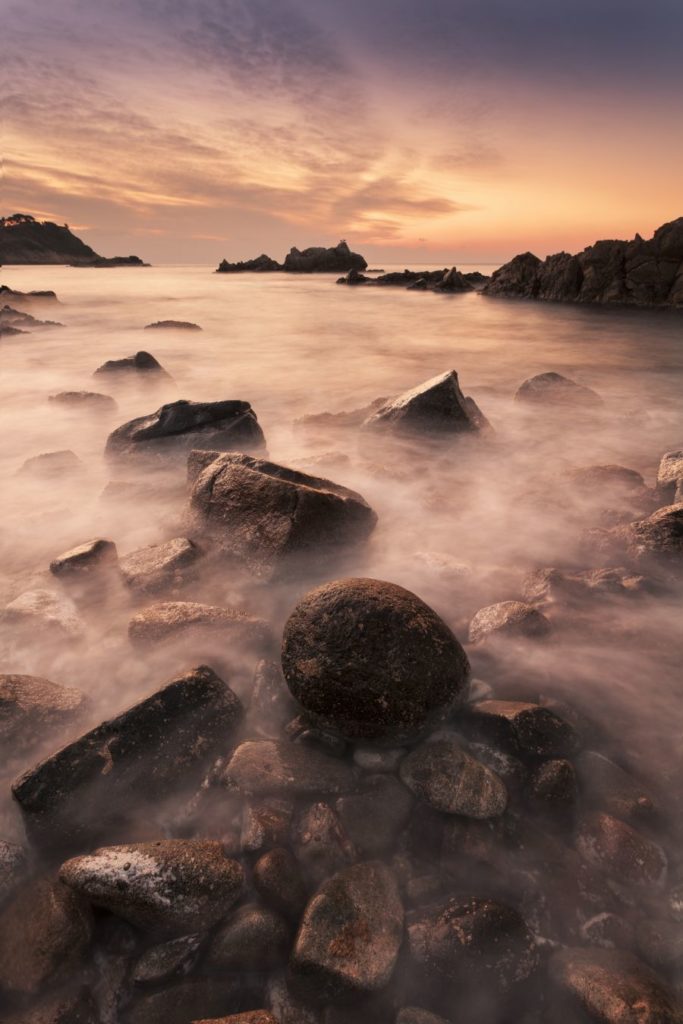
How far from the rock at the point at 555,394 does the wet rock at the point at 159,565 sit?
878 centimetres

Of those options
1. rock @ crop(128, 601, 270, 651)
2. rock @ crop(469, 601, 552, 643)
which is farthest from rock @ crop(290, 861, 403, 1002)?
rock @ crop(469, 601, 552, 643)

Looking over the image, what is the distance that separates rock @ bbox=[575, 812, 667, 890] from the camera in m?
2.61

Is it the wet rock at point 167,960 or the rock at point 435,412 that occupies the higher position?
the rock at point 435,412

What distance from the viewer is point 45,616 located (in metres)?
4.27

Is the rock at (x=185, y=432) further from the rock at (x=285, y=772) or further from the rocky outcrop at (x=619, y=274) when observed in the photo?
the rocky outcrop at (x=619, y=274)

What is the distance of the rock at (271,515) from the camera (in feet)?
15.8

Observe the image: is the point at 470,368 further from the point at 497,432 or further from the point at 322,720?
the point at 322,720

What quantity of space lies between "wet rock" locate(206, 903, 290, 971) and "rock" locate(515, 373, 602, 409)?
1064 centimetres

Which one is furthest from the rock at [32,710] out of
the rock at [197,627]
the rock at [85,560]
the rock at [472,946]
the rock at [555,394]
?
the rock at [555,394]

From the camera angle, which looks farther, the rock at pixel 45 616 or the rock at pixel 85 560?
the rock at pixel 85 560

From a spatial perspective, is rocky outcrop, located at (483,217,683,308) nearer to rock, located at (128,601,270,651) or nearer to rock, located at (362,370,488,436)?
rock, located at (362,370,488,436)

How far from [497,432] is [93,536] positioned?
6659 millimetres

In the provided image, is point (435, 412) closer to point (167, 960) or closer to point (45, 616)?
point (45, 616)

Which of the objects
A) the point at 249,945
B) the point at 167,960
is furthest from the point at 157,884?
the point at 249,945
